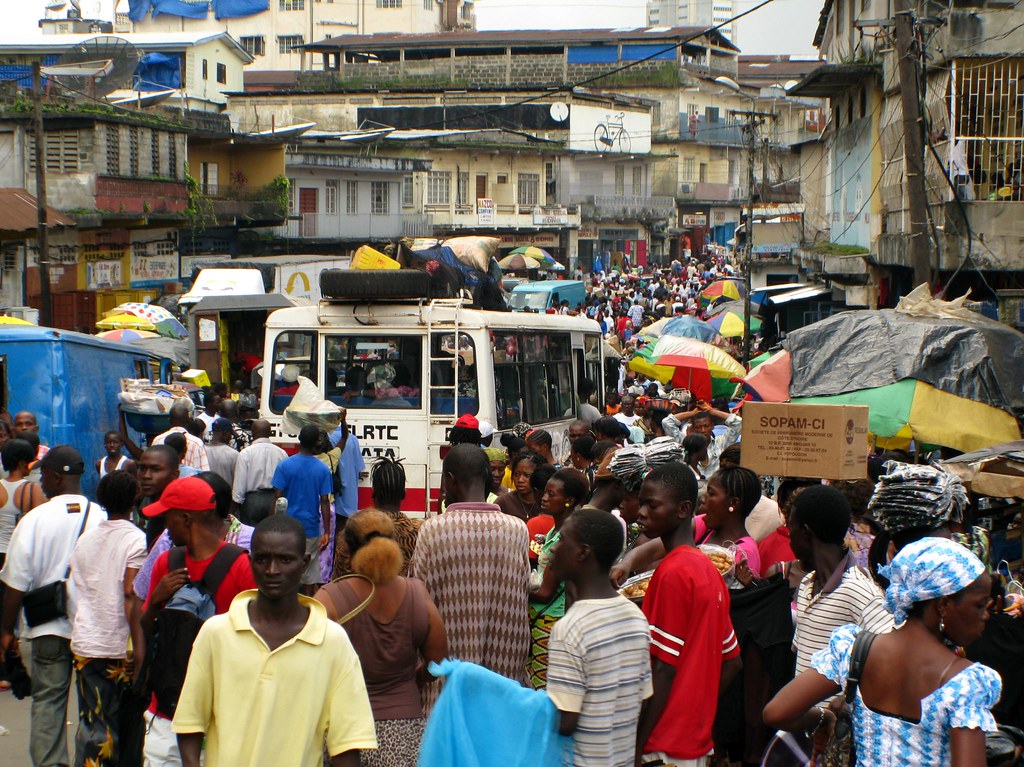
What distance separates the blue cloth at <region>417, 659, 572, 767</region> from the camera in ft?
13.4

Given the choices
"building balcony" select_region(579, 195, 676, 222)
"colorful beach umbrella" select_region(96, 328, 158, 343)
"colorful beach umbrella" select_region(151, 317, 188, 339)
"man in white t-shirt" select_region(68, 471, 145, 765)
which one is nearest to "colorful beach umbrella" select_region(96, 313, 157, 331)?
"colorful beach umbrella" select_region(151, 317, 188, 339)

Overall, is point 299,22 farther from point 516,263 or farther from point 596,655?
point 596,655

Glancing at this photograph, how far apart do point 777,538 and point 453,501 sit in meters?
1.60

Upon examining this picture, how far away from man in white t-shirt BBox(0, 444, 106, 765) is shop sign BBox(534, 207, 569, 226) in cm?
5513

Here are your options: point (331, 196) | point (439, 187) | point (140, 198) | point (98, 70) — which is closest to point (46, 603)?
point (140, 198)

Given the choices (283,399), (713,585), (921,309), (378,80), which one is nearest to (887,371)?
(921,309)

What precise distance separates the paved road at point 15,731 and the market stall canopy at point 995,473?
5.39m

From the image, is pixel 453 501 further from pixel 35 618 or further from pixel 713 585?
pixel 35 618

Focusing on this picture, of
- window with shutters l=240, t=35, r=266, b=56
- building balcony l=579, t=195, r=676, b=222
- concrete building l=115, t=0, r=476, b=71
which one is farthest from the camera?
window with shutters l=240, t=35, r=266, b=56

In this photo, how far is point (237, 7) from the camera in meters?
78.2

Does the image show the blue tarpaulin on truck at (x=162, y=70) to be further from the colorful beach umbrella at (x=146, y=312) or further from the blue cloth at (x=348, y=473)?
the blue cloth at (x=348, y=473)

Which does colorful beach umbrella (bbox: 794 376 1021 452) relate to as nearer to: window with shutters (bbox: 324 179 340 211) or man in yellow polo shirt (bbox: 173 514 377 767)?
man in yellow polo shirt (bbox: 173 514 377 767)

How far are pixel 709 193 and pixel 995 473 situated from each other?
2861 inches

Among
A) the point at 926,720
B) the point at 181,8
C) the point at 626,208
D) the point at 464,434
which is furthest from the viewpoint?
the point at 181,8
